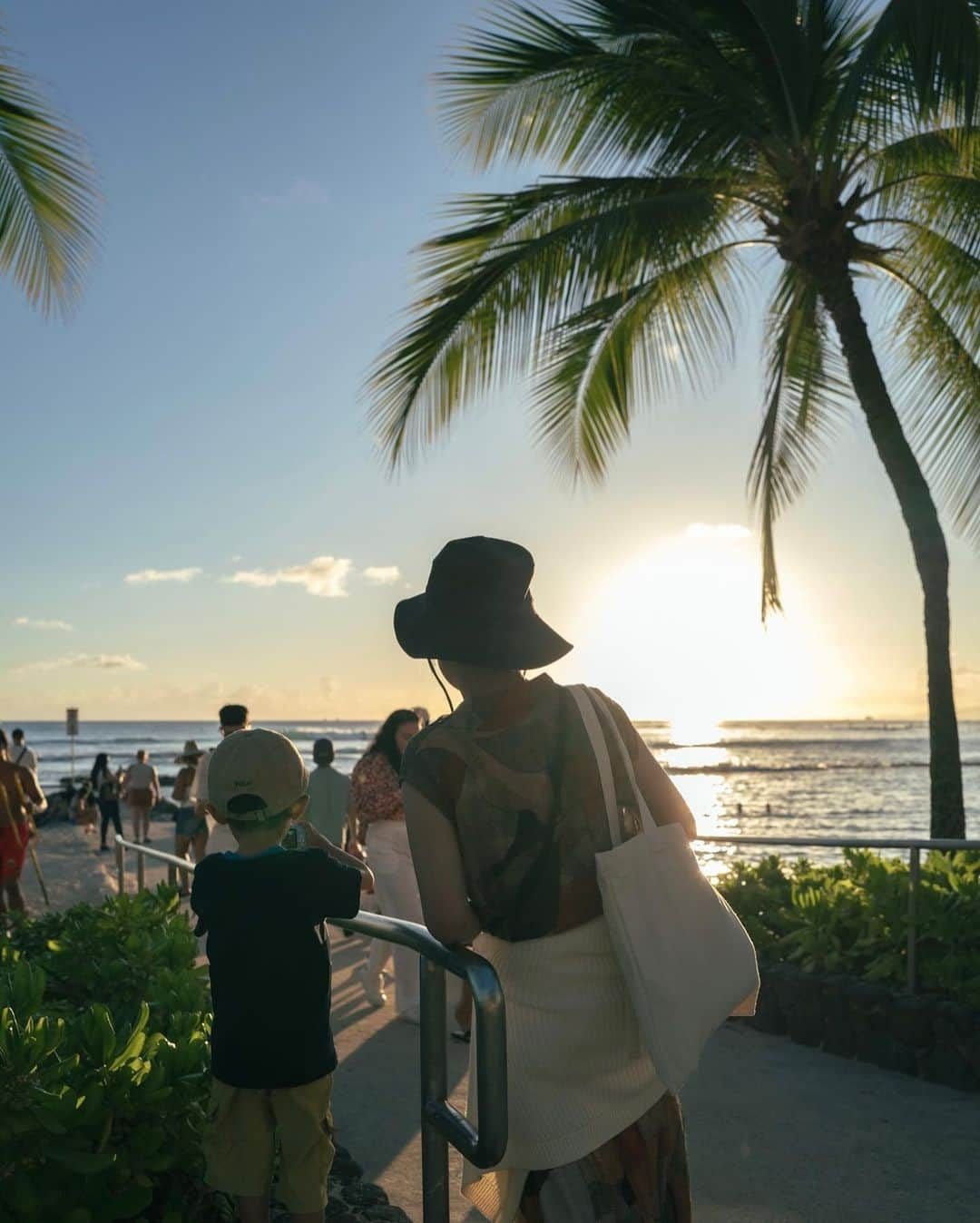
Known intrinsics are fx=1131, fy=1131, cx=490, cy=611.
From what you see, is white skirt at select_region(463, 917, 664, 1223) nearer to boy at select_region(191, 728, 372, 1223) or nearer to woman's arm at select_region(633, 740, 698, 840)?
woman's arm at select_region(633, 740, 698, 840)

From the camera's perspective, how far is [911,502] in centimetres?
794

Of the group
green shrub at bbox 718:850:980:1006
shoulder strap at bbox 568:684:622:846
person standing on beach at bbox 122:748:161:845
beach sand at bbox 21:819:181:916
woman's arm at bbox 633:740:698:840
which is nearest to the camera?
shoulder strap at bbox 568:684:622:846

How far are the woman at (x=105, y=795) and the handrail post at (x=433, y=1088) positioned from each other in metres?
17.1

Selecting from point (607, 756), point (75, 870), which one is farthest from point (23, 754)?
point (607, 756)

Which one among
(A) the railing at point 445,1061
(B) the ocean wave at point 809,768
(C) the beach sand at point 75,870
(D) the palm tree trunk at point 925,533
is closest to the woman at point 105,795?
(C) the beach sand at point 75,870

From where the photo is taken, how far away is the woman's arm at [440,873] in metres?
1.90

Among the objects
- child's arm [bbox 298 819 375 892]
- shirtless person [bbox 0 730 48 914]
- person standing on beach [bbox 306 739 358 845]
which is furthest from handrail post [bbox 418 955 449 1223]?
shirtless person [bbox 0 730 48 914]

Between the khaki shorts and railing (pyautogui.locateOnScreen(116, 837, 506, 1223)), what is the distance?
1.34 feet

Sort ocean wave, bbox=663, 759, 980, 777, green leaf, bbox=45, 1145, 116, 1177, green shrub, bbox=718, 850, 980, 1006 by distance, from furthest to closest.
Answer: ocean wave, bbox=663, 759, 980, 777 < green shrub, bbox=718, 850, 980, 1006 < green leaf, bbox=45, 1145, 116, 1177

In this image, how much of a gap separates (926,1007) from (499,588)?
3.88 metres

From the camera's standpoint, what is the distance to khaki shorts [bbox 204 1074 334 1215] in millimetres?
2553

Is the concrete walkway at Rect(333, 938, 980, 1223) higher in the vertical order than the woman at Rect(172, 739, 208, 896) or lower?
lower

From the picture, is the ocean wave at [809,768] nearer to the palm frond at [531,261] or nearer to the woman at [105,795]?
the woman at [105,795]

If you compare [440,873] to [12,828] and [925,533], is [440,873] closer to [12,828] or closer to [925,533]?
[925,533]
